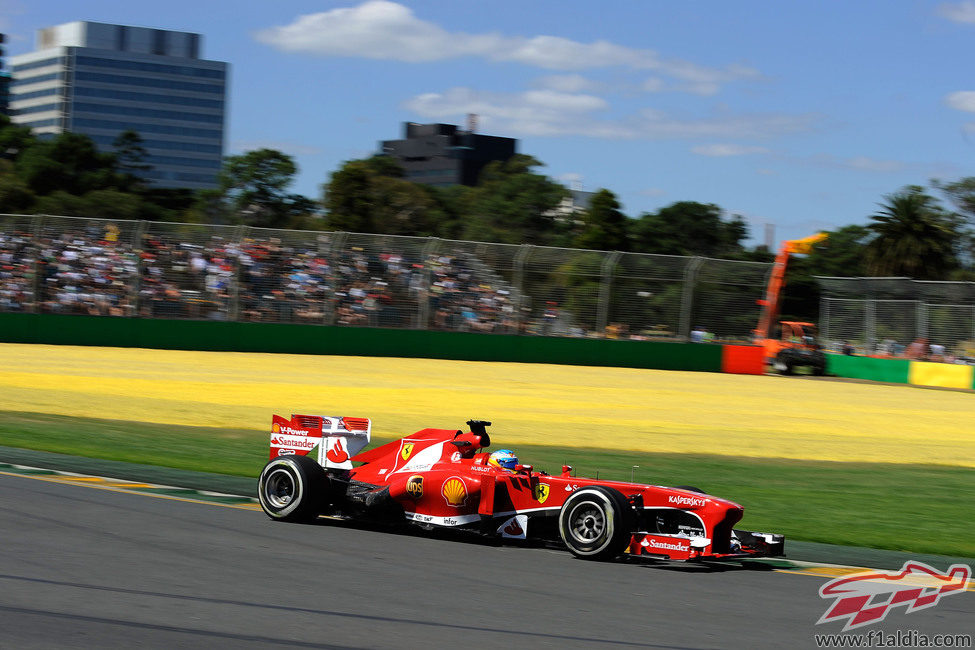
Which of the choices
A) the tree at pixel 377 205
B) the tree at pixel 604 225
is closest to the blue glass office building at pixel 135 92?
the tree at pixel 377 205

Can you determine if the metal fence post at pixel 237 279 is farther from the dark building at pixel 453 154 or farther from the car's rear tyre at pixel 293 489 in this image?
the dark building at pixel 453 154

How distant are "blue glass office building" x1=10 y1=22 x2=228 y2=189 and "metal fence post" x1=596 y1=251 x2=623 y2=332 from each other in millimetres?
164917

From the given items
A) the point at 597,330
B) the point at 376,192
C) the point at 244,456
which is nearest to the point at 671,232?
the point at 376,192

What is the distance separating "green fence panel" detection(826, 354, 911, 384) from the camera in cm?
3647

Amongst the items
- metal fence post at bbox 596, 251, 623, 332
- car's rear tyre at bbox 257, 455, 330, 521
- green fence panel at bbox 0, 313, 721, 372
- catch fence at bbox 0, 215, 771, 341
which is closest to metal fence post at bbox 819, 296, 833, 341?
catch fence at bbox 0, 215, 771, 341

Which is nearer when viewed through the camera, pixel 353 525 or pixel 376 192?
pixel 353 525

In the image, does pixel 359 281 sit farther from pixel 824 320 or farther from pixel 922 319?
pixel 922 319

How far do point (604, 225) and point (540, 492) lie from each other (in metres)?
59.1

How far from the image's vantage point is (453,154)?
159625 mm

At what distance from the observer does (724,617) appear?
5.81 meters

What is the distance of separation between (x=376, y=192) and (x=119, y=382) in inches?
2233

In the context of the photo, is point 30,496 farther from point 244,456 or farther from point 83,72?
point 83,72

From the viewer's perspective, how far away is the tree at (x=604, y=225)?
2547 inches

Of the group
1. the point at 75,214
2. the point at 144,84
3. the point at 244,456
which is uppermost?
the point at 144,84
